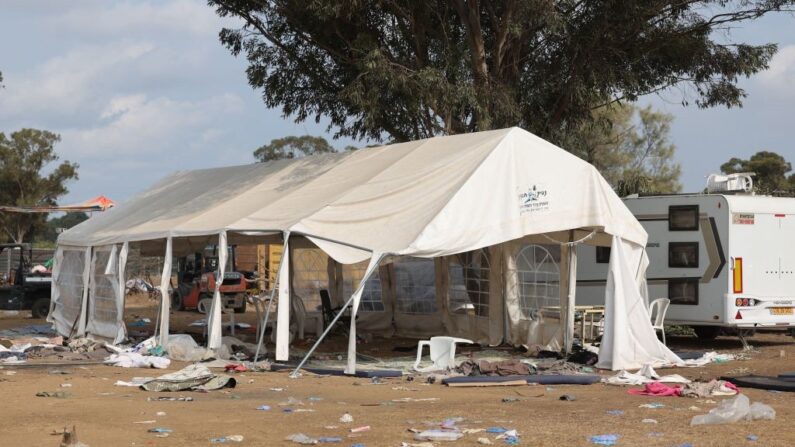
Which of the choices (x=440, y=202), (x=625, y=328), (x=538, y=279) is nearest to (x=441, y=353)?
(x=440, y=202)

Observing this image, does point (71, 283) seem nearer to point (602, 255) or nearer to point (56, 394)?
point (56, 394)

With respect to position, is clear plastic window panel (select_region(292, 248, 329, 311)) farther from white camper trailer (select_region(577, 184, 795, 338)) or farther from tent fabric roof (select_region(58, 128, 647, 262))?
white camper trailer (select_region(577, 184, 795, 338))

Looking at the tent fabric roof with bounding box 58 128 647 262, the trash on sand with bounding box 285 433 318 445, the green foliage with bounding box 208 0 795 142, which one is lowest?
the trash on sand with bounding box 285 433 318 445

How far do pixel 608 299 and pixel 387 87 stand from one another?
23.0ft

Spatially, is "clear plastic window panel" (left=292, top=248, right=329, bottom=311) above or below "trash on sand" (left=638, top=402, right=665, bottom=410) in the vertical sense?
above

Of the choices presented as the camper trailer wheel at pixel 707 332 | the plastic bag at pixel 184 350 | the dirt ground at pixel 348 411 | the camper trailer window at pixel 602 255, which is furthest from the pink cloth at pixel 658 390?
the camper trailer wheel at pixel 707 332

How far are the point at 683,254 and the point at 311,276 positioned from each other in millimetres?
7206

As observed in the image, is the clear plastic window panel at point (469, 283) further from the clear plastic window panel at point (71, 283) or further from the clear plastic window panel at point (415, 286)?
the clear plastic window panel at point (71, 283)

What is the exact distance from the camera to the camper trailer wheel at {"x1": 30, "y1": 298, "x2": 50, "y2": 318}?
87.0 feet

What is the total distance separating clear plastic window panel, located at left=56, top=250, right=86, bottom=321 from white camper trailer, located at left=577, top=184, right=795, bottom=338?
32.6ft

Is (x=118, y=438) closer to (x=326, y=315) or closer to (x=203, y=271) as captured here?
(x=326, y=315)

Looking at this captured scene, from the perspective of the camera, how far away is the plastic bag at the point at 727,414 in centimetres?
924

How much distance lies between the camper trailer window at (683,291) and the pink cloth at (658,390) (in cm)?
543

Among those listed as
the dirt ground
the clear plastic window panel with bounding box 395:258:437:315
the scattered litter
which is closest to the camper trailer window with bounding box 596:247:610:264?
the clear plastic window panel with bounding box 395:258:437:315
